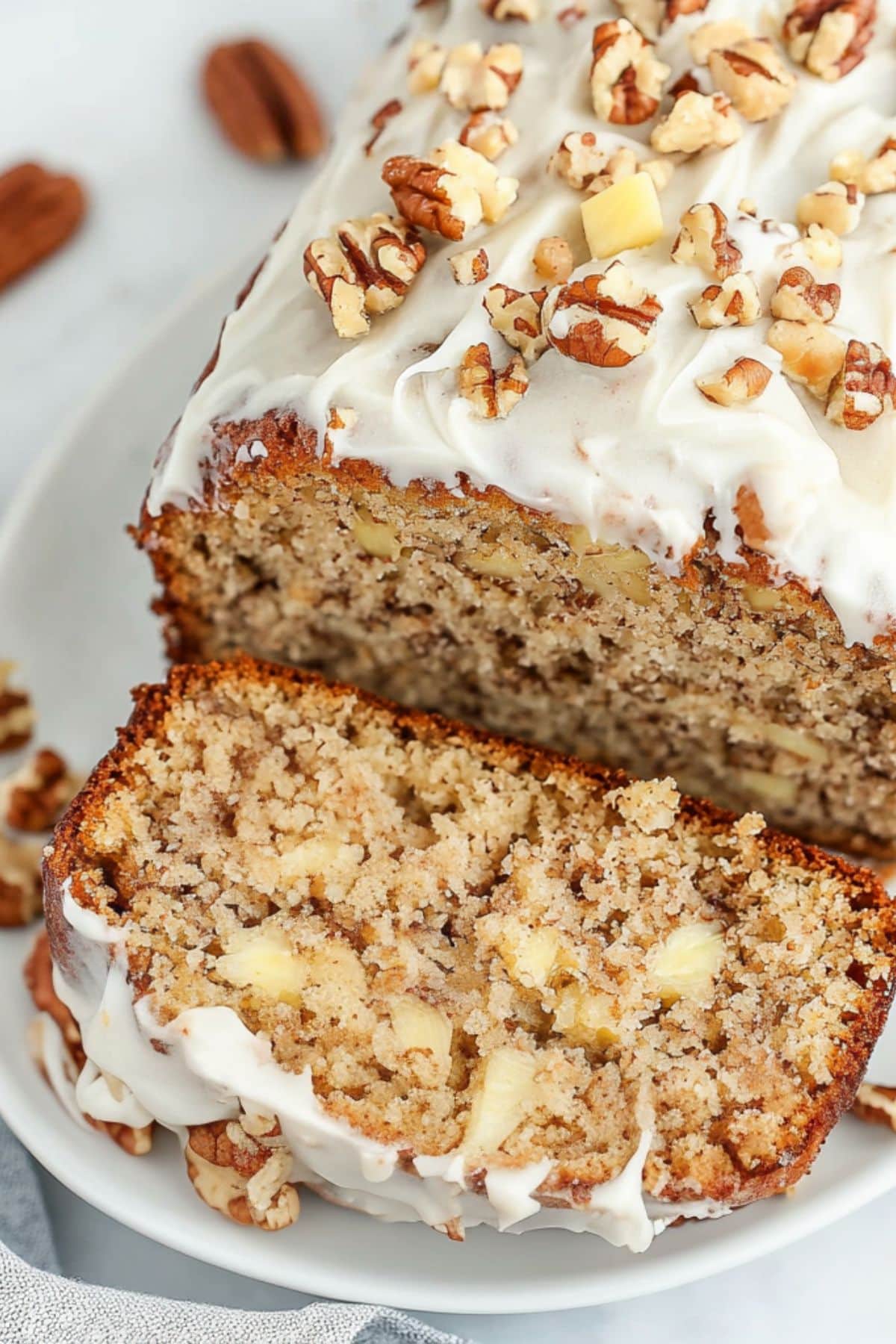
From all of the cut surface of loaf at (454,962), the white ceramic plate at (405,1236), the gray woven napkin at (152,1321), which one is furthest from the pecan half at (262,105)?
the gray woven napkin at (152,1321)

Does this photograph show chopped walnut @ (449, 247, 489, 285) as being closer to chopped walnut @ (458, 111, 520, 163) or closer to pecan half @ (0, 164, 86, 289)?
chopped walnut @ (458, 111, 520, 163)

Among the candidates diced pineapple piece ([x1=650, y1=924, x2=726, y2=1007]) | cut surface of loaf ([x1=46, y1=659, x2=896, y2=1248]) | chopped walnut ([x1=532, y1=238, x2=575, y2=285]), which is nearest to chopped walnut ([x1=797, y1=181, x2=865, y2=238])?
chopped walnut ([x1=532, y1=238, x2=575, y2=285])

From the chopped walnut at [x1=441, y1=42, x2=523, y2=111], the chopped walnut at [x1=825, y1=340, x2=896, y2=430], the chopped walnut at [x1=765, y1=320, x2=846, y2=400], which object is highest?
the chopped walnut at [x1=441, y1=42, x2=523, y2=111]

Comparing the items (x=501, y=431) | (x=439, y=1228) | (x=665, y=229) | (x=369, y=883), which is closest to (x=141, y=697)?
(x=369, y=883)

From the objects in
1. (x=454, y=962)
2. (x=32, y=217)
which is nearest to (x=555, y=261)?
(x=454, y=962)

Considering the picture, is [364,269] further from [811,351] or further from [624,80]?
[811,351]

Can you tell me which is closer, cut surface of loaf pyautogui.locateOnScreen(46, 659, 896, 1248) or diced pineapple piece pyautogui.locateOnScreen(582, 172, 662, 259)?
cut surface of loaf pyautogui.locateOnScreen(46, 659, 896, 1248)

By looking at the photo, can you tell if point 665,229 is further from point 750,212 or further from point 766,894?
point 766,894
